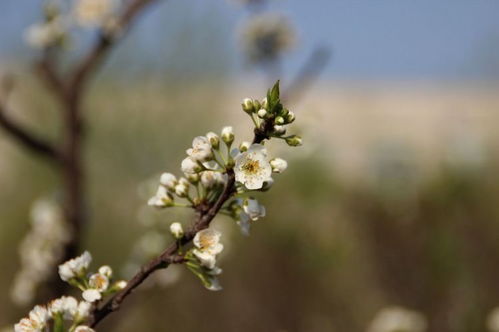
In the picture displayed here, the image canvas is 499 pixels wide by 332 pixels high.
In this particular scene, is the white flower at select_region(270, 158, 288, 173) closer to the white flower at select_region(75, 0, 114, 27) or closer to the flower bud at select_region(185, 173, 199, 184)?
the flower bud at select_region(185, 173, 199, 184)

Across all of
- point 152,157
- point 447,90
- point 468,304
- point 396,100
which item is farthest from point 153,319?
point 447,90

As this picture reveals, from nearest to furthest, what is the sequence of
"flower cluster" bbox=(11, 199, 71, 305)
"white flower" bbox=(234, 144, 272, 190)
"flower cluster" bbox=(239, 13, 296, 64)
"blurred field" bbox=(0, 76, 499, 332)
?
"white flower" bbox=(234, 144, 272, 190), "flower cluster" bbox=(11, 199, 71, 305), "flower cluster" bbox=(239, 13, 296, 64), "blurred field" bbox=(0, 76, 499, 332)

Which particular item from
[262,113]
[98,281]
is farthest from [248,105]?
[98,281]

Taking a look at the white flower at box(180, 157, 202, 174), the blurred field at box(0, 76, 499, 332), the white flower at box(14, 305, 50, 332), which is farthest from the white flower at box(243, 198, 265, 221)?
the blurred field at box(0, 76, 499, 332)

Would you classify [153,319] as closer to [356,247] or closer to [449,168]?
[356,247]

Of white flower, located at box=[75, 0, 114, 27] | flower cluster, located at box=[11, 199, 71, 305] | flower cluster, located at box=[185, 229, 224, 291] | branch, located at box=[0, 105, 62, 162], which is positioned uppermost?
white flower, located at box=[75, 0, 114, 27]

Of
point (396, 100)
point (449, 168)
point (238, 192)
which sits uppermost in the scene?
point (396, 100)

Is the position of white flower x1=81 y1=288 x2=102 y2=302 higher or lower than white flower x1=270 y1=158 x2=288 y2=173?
lower
